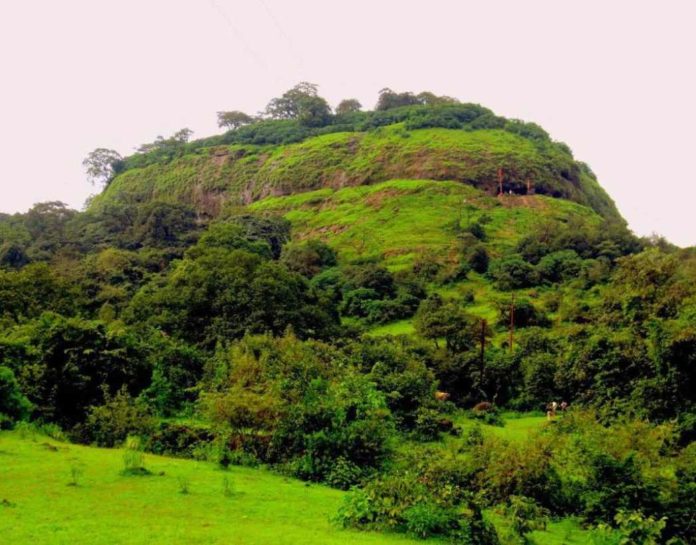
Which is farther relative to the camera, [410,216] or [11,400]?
[410,216]

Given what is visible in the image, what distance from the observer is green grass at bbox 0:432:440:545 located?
10.7 m

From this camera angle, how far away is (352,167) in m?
103

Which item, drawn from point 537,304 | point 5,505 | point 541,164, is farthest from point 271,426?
point 541,164

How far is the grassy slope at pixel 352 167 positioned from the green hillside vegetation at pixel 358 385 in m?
19.3

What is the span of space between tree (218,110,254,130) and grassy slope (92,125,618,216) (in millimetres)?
23423

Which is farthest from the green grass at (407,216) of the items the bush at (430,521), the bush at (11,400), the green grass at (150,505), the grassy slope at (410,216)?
the bush at (430,521)

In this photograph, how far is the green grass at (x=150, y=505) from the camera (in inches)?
422

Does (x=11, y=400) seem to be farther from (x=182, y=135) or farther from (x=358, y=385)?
(x=182, y=135)

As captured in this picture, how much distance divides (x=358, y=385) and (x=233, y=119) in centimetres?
13450

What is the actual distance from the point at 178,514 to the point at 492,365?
28000mm

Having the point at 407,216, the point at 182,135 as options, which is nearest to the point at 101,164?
the point at 182,135

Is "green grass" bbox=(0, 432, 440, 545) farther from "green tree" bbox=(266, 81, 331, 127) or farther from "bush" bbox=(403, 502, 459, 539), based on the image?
"green tree" bbox=(266, 81, 331, 127)

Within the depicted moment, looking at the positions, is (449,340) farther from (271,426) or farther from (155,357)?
(271,426)

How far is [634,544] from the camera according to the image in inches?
457
